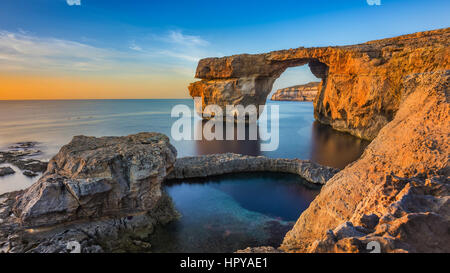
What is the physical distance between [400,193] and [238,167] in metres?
11.4

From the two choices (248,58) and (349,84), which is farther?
(248,58)

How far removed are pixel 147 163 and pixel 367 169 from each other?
637 centimetres

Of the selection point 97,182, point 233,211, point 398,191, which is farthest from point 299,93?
point 398,191

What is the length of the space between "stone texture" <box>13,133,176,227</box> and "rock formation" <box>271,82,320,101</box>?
95725 millimetres

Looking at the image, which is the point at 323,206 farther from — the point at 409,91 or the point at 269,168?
the point at 269,168

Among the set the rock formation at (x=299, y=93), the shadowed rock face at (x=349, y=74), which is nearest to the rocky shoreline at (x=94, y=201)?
the shadowed rock face at (x=349, y=74)

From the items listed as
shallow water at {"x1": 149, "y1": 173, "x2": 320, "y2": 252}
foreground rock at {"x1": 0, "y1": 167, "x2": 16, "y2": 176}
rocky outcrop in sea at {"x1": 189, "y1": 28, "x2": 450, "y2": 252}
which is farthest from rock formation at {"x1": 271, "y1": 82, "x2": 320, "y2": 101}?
foreground rock at {"x1": 0, "y1": 167, "x2": 16, "y2": 176}

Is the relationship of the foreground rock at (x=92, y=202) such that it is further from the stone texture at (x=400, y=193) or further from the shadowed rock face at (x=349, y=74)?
the shadowed rock face at (x=349, y=74)

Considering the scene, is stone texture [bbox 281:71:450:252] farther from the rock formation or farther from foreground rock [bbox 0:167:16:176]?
the rock formation

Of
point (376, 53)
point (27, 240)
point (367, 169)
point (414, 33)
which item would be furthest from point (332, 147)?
point (27, 240)

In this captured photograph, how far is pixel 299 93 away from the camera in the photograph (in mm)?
110438

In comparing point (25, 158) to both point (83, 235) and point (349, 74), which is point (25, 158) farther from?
point (349, 74)

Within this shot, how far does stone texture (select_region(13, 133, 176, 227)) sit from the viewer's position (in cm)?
618

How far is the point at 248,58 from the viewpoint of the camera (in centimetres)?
2873
